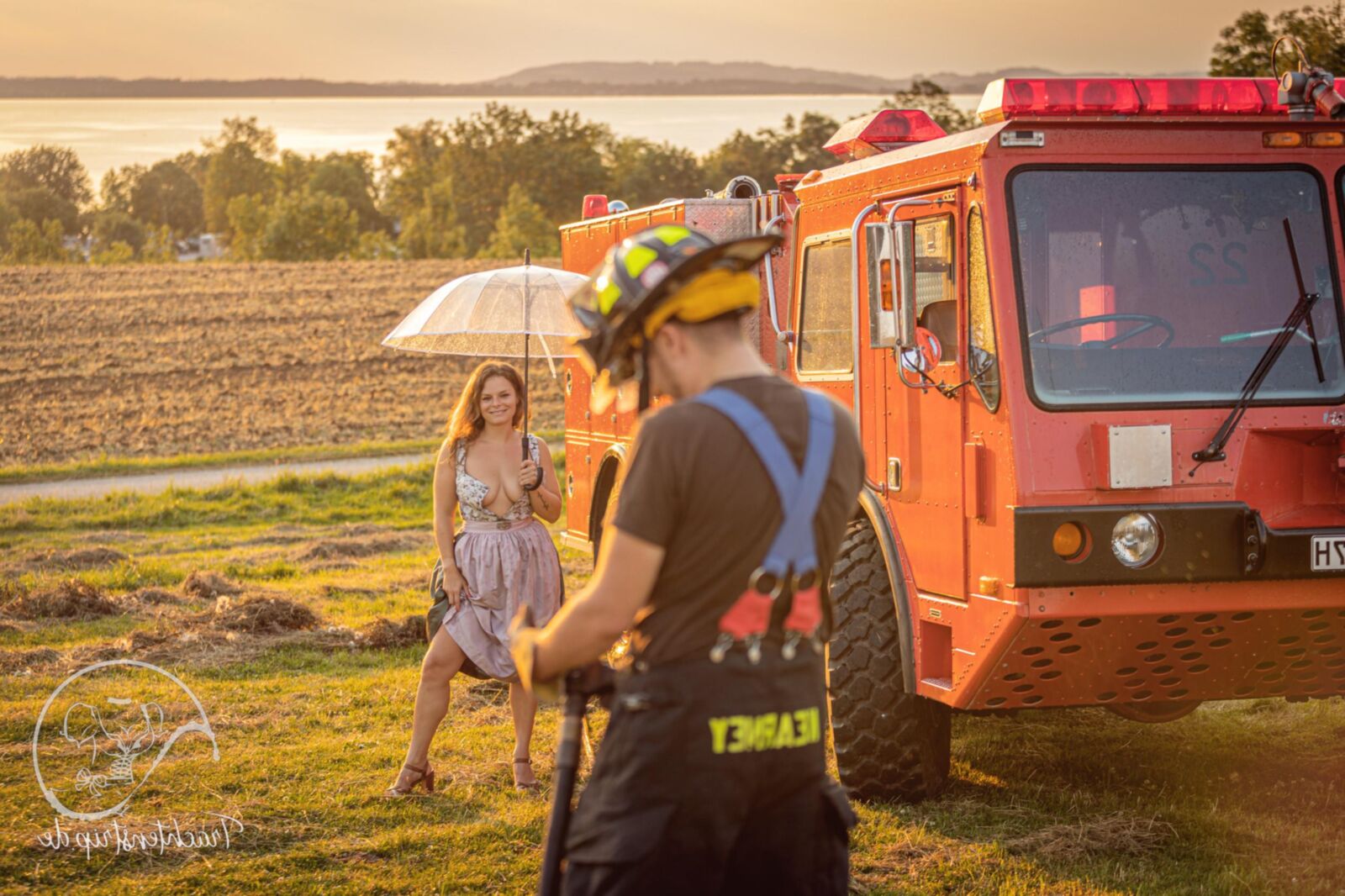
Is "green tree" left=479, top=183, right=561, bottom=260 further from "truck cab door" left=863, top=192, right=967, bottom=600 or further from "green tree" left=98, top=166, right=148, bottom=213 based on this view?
"truck cab door" left=863, top=192, right=967, bottom=600

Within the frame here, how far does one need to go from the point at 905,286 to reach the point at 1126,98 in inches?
43.4

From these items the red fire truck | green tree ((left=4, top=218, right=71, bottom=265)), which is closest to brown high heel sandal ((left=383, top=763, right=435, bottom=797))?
the red fire truck

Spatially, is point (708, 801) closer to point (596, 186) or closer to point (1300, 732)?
point (1300, 732)

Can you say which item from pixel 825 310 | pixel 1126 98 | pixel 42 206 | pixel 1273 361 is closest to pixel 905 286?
pixel 1126 98

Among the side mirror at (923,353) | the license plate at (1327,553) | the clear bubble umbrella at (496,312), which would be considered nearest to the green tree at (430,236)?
the clear bubble umbrella at (496,312)

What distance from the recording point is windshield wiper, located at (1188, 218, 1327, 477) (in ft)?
18.4

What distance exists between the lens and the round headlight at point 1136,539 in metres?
5.54

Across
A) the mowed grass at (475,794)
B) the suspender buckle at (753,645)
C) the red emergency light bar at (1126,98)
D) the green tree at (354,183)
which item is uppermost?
the green tree at (354,183)

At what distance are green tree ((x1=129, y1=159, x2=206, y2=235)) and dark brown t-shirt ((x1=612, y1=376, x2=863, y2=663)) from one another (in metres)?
137

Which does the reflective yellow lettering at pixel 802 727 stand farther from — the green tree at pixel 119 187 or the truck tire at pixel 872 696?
the green tree at pixel 119 187

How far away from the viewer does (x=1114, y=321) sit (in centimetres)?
581

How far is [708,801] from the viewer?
2.96 meters

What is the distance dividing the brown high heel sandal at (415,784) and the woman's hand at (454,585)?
2.51ft

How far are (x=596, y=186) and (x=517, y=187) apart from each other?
5.63 m
